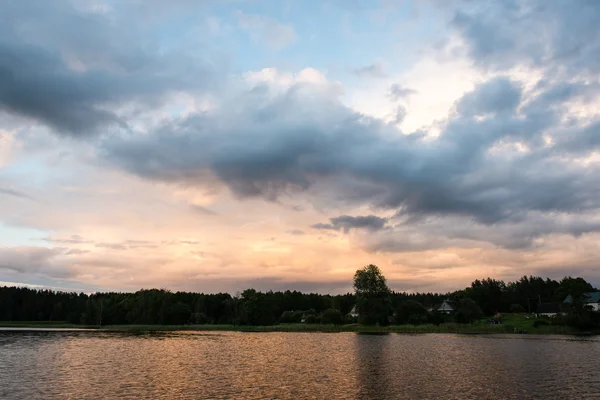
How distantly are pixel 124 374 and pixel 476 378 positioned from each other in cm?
4209

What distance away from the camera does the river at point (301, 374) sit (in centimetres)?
4269

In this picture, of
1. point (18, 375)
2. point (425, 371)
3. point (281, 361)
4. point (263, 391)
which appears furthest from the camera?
point (281, 361)

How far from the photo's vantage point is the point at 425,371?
57.6m

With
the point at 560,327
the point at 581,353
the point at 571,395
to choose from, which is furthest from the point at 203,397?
the point at 560,327

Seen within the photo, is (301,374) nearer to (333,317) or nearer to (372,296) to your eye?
(372,296)

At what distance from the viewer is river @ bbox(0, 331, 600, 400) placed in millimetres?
42688

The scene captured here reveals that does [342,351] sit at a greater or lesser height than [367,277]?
lesser

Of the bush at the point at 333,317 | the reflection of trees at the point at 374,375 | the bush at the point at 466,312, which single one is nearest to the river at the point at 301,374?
the reflection of trees at the point at 374,375

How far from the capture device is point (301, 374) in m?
55.3

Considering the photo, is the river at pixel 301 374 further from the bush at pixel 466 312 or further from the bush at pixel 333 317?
the bush at pixel 333 317

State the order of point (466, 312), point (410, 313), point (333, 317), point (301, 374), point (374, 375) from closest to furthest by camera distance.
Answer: point (374, 375), point (301, 374), point (410, 313), point (466, 312), point (333, 317)

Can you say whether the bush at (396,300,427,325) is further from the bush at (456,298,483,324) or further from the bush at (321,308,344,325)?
the bush at (321,308,344,325)

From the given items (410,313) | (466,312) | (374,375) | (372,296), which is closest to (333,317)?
(372,296)

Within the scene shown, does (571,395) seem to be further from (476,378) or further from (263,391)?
(263,391)
